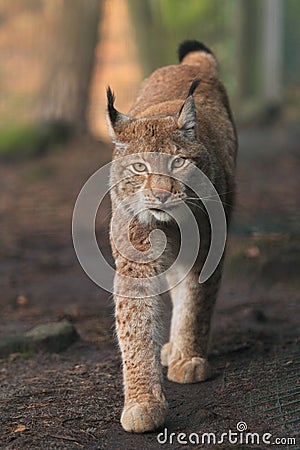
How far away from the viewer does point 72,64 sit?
13.9 meters

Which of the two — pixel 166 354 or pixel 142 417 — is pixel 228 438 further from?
pixel 166 354

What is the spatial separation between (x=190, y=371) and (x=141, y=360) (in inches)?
28.1

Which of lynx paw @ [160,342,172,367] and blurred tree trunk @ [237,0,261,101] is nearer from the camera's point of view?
lynx paw @ [160,342,172,367]

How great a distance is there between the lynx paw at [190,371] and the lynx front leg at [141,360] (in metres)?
0.64

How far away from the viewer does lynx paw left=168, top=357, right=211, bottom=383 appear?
4.71 meters

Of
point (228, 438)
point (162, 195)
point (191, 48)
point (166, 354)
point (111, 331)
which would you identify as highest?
point (191, 48)

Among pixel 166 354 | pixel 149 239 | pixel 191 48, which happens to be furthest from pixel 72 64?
pixel 149 239

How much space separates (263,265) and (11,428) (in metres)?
3.82

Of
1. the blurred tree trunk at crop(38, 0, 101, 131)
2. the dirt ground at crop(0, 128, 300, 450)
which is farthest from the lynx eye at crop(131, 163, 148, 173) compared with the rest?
the blurred tree trunk at crop(38, 0, 101, 131)

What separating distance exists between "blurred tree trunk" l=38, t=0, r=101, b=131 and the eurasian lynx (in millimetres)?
9099

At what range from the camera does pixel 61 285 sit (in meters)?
7.52

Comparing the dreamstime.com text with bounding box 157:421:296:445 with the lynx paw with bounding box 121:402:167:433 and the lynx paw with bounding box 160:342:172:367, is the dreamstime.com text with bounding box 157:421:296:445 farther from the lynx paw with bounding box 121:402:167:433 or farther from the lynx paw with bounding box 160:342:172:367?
the lynx paw with bounding box 160:342:172:367

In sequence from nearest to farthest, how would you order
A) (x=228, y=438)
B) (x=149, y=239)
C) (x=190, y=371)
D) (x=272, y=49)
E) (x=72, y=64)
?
(x=228, y=438), (x=149, y=239), (x=190, y=371), (x=72, y=64), (x=272, y=49)

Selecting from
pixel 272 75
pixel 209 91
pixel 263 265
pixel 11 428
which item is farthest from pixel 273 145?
pixel 11 428
